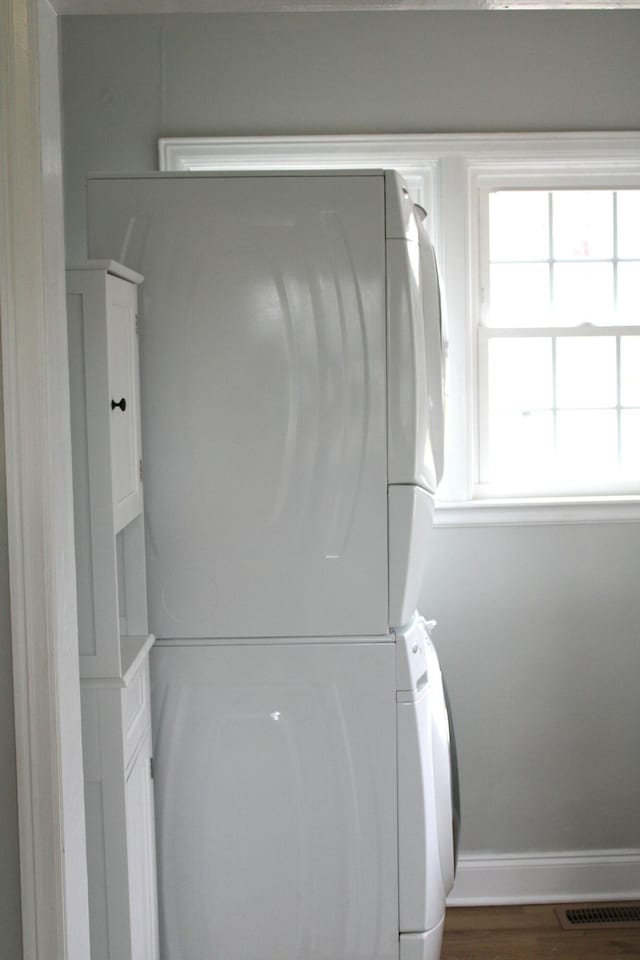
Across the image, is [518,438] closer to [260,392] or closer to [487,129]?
[487,129]

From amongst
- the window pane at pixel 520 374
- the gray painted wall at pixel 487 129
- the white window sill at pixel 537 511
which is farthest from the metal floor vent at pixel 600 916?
the window pane at pixel 520 374

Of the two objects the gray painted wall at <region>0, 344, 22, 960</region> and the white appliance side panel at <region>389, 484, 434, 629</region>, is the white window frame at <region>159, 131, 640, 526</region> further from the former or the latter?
the gray painted wall at <region>0, 344, 22, 960</region>

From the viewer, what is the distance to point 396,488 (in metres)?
2.36

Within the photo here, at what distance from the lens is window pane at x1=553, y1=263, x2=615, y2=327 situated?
336cm

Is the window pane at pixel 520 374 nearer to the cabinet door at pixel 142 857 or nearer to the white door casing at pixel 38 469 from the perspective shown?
the cabinet door at pixel 142 857

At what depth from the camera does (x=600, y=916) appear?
127 inches

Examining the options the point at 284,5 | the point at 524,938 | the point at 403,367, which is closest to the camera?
the point at 284,5

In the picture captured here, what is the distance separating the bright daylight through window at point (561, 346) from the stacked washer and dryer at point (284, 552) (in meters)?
0.95

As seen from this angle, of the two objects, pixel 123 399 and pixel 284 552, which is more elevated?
pixel 123 399

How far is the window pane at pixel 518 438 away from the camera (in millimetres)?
3373

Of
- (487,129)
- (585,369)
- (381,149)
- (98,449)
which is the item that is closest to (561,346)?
(585,369)

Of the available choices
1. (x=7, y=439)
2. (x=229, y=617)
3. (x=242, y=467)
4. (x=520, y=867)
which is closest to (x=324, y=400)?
(x=242, y=467)

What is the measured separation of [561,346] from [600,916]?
5.50 feet

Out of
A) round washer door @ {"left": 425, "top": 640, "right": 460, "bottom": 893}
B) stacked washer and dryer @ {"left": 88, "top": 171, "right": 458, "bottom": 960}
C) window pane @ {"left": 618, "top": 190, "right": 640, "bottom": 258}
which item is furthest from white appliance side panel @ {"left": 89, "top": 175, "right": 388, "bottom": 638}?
window pane @ {"left": 618, "top": 190, "right": 640, "bottom": 258}
